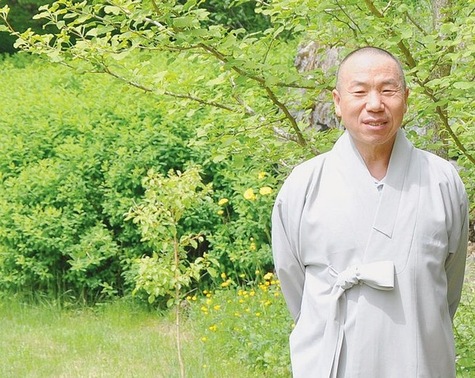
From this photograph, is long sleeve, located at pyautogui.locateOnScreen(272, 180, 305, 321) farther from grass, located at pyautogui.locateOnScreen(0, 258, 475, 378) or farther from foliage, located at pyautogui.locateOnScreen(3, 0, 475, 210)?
grass, located at pyautogui.locateOnScreen(0, 258, 475, 378)

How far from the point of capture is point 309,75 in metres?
4.40

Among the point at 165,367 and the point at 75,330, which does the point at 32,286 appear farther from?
the point at 165,367

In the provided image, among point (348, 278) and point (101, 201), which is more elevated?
point (101, 201)

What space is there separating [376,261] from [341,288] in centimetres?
12

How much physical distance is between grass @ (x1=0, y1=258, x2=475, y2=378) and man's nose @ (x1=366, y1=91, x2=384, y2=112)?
2.70 metres

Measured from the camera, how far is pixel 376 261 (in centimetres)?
294

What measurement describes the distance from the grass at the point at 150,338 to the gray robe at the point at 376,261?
2497mm

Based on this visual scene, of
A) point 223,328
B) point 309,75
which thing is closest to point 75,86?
point 223,328

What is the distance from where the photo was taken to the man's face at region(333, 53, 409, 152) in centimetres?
295

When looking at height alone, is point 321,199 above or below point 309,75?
below

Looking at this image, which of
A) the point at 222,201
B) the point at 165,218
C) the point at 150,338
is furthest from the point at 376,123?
the point at 222,201

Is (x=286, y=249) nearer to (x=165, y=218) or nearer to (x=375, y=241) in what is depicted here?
(x=375, y=241)

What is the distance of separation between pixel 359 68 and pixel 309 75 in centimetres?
142

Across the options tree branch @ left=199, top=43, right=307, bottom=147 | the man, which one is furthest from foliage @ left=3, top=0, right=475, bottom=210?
the man
